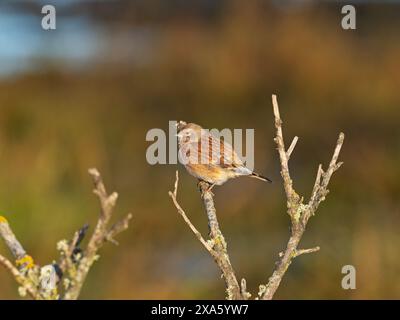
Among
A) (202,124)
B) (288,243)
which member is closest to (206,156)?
(288,243)

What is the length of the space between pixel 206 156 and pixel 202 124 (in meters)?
8.50

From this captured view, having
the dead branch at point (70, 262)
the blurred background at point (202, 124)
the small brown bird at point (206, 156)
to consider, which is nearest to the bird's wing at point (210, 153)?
the small brown bird at point (206, 156)

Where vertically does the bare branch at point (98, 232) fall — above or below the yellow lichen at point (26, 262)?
above

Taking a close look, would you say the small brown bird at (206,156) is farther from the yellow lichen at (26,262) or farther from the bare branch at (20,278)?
the bare branch at (20,278)

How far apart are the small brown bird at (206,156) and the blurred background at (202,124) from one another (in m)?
2.89

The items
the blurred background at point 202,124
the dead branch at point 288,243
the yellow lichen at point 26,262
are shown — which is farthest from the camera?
the blurred background at point 202,124

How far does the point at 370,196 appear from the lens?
9906 millimetres

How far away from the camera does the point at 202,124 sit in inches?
516

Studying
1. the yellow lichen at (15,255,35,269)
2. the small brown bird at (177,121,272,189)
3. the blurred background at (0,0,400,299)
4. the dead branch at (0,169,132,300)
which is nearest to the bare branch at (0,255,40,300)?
the dead branch at (0,169,132,300)

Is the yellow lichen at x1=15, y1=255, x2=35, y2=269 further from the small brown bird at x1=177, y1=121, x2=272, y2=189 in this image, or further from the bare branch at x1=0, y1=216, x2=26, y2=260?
the small brown bird at x1=177, y1=121, x2=272, y2=189

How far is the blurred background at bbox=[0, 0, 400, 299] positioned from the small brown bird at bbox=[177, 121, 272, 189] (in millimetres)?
2891

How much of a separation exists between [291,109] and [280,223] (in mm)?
4123

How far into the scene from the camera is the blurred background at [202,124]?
28.0 ft
